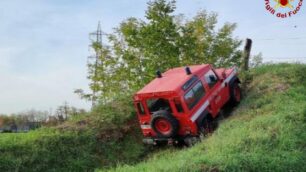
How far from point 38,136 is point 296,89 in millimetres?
8527

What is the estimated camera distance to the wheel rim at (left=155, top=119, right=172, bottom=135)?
501 inches

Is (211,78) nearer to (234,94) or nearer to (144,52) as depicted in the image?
(234,94)

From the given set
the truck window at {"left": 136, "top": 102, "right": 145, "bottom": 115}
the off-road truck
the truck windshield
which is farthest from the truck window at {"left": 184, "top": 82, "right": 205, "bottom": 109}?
the truck window at {"left": 136, "top": 102, "right": 145, "bottom": 115}

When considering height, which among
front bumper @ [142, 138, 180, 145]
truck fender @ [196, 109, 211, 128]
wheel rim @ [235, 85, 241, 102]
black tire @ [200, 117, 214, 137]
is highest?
wheel rim @ [235, 85, 241, 102]

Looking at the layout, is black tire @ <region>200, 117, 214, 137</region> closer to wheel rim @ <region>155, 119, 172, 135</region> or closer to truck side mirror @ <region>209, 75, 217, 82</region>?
wheel rim @ <region>155, 119, 172, 135</region>

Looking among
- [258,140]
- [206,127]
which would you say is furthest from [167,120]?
[258,140]

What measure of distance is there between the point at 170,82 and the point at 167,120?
1351mm

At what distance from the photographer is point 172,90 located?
12.5 meters

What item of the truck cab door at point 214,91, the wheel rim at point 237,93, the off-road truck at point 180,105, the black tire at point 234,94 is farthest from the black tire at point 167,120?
the wheel rim at point 237,93

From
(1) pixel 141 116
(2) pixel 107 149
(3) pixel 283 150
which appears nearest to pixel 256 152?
(3) pixel 283 150

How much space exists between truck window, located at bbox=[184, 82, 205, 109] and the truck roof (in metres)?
0.36

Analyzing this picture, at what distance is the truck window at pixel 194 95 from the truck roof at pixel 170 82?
36 centimetres

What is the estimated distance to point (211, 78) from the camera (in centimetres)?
1434

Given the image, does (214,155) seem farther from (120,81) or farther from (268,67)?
(120,81)
